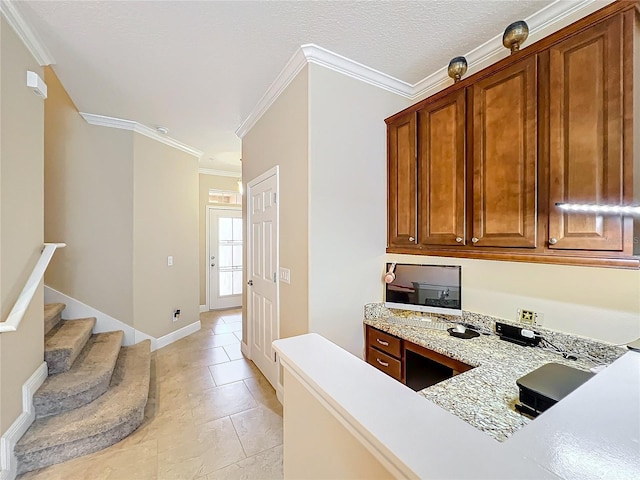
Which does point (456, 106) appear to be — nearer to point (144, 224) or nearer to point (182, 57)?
point (182, 57)

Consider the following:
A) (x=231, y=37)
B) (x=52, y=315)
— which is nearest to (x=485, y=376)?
(x=231, y=37)

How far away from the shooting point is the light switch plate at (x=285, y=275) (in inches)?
90.4

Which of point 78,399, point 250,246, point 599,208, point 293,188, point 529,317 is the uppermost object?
point 293,188

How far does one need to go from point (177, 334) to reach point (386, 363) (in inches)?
124

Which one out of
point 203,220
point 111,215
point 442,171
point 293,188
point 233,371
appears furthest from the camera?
point 203,220

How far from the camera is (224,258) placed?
5496 mm

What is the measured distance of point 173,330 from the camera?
3820 millimetres

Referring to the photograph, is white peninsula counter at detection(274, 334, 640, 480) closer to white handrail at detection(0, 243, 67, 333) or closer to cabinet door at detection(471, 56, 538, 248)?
cabinet door at detection(471, 56, 538, 248)

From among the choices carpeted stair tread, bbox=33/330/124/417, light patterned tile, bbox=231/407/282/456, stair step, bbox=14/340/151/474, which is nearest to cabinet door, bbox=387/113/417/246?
light patterned tile, bbox=231/407/282/456

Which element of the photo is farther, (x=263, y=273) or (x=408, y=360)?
(x=263, y=273)

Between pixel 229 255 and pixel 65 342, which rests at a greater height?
pixel 229 255

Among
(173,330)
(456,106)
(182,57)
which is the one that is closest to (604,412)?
(456,106)

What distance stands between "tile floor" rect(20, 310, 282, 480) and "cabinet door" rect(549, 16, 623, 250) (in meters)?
2.16

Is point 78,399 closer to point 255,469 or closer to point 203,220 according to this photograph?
→ point 255,469
